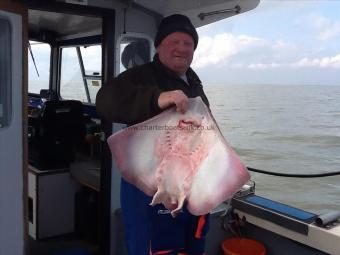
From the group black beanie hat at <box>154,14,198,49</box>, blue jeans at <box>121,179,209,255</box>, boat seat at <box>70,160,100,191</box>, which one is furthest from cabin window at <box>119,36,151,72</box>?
blue jeans at <box>121,179,209,255</box>

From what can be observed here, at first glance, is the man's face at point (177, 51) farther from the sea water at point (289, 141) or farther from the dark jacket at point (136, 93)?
the sea water at point (289, 141)

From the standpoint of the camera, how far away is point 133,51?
266 centimetres

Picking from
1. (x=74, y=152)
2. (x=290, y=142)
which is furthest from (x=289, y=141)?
(x=74, y=152)

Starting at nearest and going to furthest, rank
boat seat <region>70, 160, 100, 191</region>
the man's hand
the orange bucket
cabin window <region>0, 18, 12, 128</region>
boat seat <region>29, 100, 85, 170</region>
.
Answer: the man's hand
cabin window <region>0, 18, 12, 128</region>
the orange bucket
boat seat <region>70, 160, 100, 191</region>
boat seat <region>29, 100, 85, 170</region>

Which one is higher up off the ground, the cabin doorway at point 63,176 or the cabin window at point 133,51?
the cabin window at point 133,51

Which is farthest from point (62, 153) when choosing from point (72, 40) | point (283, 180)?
point (283, 180)

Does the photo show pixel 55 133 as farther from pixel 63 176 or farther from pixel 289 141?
pixel 289 141

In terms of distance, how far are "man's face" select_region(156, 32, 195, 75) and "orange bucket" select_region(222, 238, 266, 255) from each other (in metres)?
1.54

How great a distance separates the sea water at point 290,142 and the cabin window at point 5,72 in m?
3.13

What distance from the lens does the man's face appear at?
4.71 feet

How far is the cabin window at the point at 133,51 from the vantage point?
2594 mm

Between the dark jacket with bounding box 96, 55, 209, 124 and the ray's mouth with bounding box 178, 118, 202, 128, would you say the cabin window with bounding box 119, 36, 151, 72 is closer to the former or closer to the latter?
the dark jacket with bounding box 96, 55, 209, 124

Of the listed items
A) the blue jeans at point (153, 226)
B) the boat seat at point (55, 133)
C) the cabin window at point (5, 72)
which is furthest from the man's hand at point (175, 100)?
the boat seat at point (55, 133)

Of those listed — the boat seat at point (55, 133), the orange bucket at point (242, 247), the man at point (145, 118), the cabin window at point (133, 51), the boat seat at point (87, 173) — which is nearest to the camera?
the man at point (145, 118)
